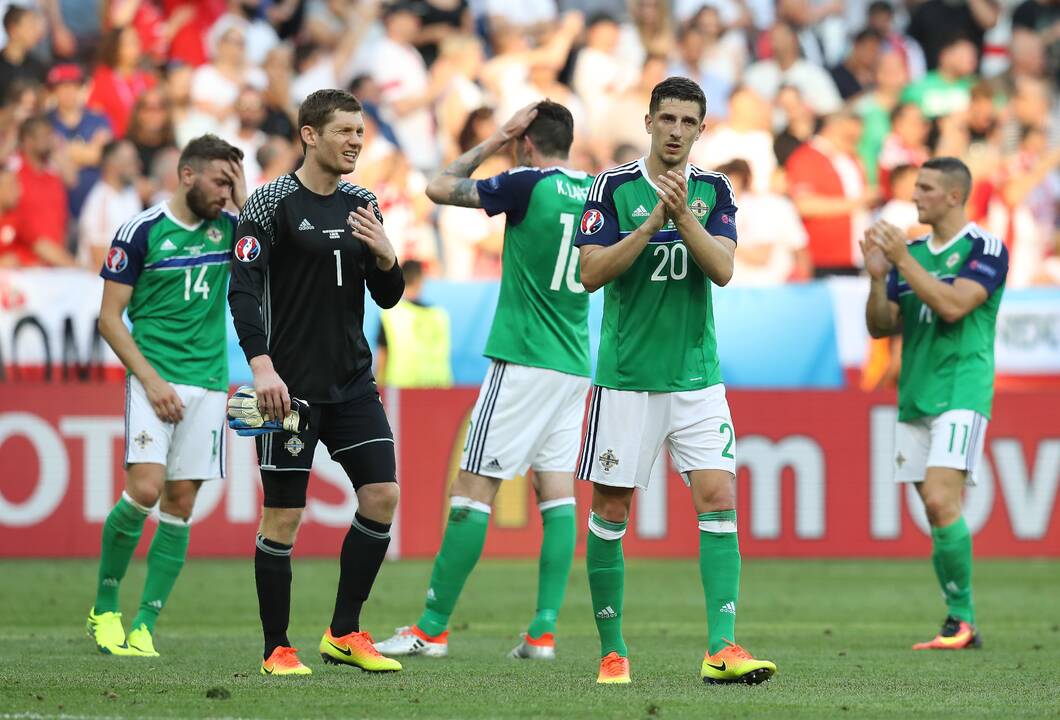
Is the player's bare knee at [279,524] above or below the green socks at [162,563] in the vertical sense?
above

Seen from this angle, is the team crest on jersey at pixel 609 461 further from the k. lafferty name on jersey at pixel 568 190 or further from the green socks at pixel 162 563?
the green socks at pixel 162 563

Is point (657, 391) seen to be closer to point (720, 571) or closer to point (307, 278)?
point (720, 571)

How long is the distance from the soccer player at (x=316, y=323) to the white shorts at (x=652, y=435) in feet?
3.22

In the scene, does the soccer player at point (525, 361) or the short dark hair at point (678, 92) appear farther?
the soccer player at point (525, 361)

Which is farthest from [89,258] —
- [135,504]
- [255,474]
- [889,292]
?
[889,292]

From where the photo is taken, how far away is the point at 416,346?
14.2 meters

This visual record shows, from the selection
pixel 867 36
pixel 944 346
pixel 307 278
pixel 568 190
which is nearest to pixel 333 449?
pixel 307 278

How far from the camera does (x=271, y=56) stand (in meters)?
17.6

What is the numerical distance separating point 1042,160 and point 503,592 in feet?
33.3

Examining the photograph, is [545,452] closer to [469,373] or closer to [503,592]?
[503,592]

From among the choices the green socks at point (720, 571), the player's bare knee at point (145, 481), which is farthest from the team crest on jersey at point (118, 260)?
the green socks at point (720, 571)

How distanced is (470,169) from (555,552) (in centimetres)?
202

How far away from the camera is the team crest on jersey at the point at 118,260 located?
8.30m

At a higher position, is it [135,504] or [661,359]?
[661,359]
